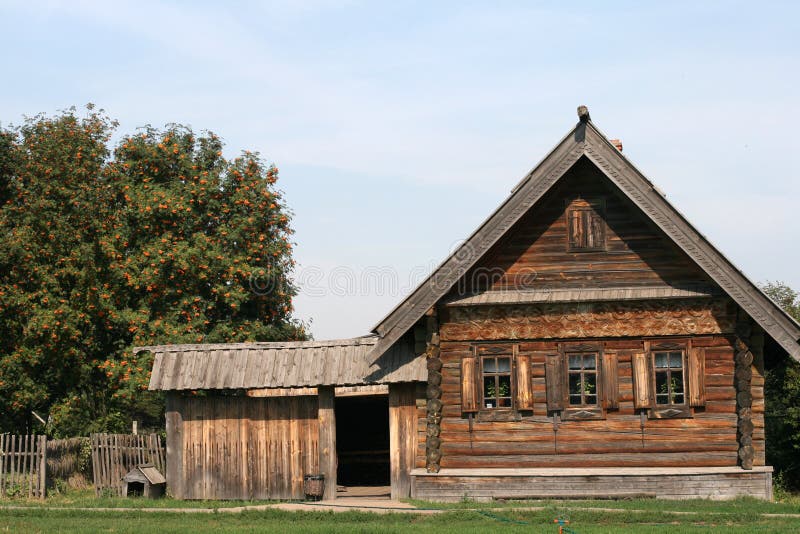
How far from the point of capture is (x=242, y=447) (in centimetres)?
2161

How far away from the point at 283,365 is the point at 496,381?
478 centimetres

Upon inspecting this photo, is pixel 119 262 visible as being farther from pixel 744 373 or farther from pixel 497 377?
pixel 744 373

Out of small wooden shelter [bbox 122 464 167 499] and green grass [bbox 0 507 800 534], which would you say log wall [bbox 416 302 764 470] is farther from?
small wooden shelter [bbox 122 464 167 499]

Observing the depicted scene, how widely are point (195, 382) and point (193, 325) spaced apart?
8.83 metres

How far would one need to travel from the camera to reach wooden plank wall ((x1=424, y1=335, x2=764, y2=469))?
2030 centimetres

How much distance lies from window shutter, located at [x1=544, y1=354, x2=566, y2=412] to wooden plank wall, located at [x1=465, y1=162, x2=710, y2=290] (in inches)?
66.0

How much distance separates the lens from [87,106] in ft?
111

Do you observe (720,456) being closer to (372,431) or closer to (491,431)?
(491,431)

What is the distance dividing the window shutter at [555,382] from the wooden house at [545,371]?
0.10 feet

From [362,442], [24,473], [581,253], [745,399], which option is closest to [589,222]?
[581,253]

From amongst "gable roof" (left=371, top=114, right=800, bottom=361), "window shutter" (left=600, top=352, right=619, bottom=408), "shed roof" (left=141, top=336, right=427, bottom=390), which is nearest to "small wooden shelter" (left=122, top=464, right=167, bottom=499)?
"shed roof" (left=141, top=336, right=427, bottom=390)

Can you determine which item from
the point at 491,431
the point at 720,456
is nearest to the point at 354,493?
the point at 491,431

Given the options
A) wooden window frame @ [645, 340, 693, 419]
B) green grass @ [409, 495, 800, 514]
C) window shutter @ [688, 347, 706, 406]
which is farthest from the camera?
wooden window frame @ [645, 340, 693, 419]

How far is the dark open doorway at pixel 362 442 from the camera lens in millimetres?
28547
